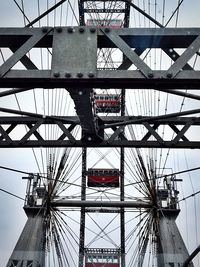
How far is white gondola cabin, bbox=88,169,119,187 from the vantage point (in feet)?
92.6

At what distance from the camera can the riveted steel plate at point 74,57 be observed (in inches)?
176

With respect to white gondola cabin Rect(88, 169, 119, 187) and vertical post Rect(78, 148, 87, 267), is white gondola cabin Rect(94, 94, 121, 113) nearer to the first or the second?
vertical post Rect(78, 148, 87, 267)

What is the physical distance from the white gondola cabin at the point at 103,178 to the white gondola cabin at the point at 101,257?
422 centimetres

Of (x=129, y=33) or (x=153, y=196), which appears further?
(x=153, y=196)

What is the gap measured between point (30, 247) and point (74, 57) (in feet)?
50.4

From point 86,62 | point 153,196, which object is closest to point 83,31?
point 86,62

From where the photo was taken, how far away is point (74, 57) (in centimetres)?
448

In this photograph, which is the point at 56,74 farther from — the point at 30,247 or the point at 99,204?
the point at 99,204

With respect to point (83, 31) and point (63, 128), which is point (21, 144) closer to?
point (63, 128)

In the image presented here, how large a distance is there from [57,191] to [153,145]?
13880mm

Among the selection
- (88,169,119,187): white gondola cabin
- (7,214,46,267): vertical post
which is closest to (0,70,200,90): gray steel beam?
(7,214,46,267): vertical post

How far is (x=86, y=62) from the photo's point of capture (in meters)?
4.48

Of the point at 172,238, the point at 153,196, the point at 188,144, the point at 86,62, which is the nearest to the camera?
the point at 86,62

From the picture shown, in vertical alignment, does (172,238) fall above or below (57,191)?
below
